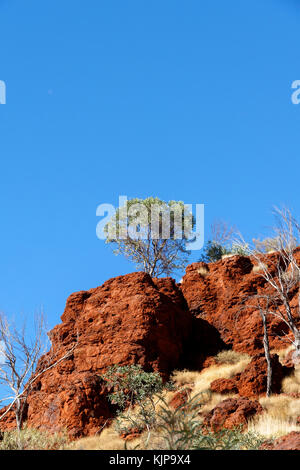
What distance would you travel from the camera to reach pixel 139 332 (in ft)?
73.6

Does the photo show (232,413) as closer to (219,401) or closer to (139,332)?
(219,401)

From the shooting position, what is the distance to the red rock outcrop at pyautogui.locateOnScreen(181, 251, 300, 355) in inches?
989

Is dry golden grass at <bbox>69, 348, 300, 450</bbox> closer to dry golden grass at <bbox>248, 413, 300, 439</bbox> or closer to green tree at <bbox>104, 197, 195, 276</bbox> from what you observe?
dry golden grass at <bbox>248, 413, 300, 439</bbox>

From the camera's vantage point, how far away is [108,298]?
84.7 ft

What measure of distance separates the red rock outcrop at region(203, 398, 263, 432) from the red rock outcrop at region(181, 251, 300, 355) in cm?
861

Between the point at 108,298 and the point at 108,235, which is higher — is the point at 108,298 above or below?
below

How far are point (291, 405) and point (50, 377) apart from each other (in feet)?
35.6

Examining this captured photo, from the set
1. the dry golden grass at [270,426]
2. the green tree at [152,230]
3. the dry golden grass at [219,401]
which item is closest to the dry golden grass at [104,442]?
the dry golden grass at [219,401]

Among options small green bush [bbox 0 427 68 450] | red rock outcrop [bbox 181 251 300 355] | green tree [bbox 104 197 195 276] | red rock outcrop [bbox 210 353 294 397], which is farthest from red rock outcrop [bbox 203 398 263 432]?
green tree [bbox 104 197 195 276]

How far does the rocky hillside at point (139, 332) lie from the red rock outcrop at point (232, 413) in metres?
3.68

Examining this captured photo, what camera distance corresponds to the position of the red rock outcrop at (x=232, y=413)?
49.3 ft

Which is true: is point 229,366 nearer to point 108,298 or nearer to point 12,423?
point 108,298
